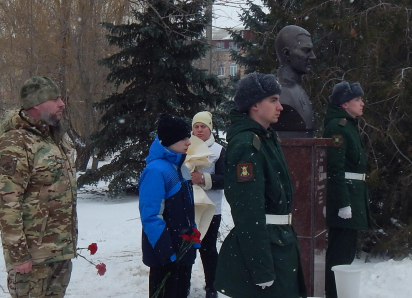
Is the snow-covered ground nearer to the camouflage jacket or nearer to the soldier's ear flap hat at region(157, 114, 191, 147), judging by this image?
the soldier's ear flap hat at region(157, 114, 191, 147)

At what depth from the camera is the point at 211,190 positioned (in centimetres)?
473

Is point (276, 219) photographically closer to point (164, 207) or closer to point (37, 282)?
point (164, 207)

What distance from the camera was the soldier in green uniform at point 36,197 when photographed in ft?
9.35

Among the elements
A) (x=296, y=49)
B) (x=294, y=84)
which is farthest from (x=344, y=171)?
(x=296, y=49)

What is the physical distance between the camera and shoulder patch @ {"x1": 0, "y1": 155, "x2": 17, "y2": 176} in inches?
113

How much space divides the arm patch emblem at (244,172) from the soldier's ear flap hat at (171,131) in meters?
1.10

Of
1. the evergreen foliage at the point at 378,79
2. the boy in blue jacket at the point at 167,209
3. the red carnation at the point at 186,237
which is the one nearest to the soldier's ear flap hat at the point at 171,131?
the boy in blue jacket at the point at 167,209

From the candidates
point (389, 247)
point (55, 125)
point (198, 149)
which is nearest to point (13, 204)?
point (55, 125)

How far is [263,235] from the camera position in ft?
8.24

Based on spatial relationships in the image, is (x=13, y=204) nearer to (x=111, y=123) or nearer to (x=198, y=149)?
(x=198, y=149)

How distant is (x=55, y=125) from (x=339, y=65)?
445 cm

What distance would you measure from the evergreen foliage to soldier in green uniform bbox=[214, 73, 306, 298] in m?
3.13

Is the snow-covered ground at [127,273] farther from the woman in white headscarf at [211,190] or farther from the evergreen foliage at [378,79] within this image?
the evergreen foliage at [378,79]

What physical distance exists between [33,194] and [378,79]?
166 inches
